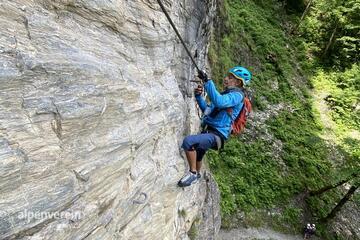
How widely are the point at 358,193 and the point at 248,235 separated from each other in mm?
8331

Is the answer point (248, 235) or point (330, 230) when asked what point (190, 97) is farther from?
point (330, 230)

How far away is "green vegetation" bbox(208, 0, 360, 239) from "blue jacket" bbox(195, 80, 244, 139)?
993 centimetres

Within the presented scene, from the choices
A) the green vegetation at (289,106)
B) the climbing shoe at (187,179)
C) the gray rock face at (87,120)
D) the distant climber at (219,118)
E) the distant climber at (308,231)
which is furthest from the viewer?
the green vegetation at (289,106)

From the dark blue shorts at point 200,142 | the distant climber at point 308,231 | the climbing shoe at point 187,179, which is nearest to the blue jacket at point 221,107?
the dark blue shorts at point 200,142

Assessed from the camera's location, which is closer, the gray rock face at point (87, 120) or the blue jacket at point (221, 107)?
the gray rock face at point (87, 120)

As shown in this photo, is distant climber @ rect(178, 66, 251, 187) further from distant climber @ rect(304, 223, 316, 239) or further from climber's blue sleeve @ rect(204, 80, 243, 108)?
distant climber @ rect(304, 223, 316, 239)

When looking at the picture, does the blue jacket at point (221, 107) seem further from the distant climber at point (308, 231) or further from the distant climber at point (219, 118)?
the distant climber at point (308, 231)

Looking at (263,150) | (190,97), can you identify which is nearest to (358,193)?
(263,150)

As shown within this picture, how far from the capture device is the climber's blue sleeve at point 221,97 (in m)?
6.62

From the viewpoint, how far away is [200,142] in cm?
745

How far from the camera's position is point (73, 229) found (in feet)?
15.6

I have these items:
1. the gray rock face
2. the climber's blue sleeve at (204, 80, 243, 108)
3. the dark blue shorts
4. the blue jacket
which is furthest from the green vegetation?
the gray rock face

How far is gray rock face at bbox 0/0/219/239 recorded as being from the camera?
4.04 m

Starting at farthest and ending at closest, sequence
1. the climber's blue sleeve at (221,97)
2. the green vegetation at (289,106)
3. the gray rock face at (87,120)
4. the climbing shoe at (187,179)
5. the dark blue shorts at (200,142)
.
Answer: the green vegetation at (289,106) → the climbing shoe at (187,179) → the dark blue shorts at (200,142) → the climber's blue sleeve at (221,97) → the gray rock face at (87,120)
